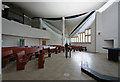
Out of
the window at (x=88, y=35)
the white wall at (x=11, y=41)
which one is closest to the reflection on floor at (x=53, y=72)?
the white wall at (x=11, y=41)

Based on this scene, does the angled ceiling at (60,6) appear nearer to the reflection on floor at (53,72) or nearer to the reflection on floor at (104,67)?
the reflection on floor at (104,67)

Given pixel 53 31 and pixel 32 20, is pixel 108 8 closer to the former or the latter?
pixel 53 31

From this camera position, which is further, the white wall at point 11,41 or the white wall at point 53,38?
the white wall at point 53,38

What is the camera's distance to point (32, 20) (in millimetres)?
10750

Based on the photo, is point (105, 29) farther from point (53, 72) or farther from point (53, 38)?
point (53, 38)

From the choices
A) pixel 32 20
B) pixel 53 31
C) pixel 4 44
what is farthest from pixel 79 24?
pixel 4 44

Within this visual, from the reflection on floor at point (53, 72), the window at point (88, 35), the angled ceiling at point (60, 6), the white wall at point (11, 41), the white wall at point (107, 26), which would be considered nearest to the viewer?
the reflection on floor at point (53, 72)

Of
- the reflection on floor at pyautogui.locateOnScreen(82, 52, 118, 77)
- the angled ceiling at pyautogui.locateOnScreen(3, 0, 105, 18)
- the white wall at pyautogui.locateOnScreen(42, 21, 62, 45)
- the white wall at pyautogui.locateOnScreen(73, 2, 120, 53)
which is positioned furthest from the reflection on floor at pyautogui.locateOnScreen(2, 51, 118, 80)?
the white wall at pyautogui.locateOnScreen(42, 21, 62, 45)

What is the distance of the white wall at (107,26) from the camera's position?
5.89 m

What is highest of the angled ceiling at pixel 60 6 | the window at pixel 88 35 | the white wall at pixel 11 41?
the angled ceiling at pixel 60 6

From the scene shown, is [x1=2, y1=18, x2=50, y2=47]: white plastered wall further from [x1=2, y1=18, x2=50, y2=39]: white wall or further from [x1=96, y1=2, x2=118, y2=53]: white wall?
[x1=96, y1=2, x2=118, y2=53]: white wall

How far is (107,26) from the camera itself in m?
6.73

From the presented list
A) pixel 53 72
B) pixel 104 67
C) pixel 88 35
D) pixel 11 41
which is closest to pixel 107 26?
pixel 88 35

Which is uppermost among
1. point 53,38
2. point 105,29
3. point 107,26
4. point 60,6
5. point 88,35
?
point 60,6
